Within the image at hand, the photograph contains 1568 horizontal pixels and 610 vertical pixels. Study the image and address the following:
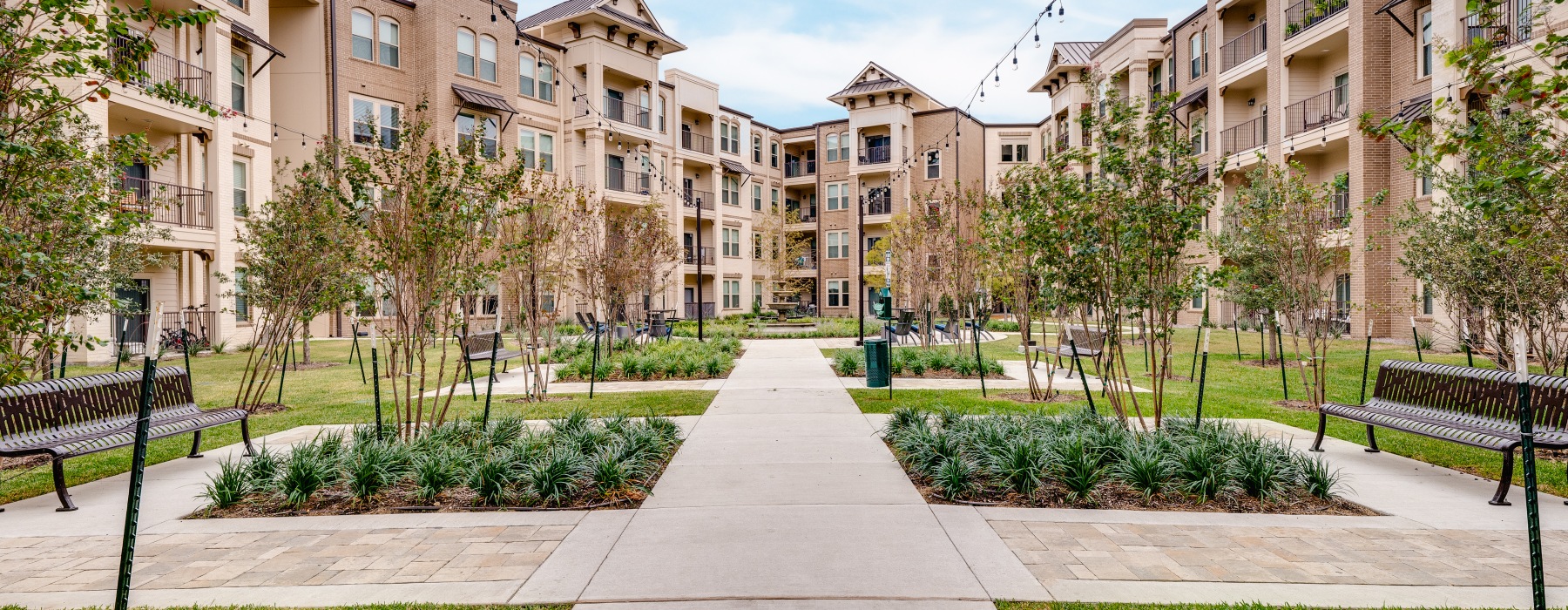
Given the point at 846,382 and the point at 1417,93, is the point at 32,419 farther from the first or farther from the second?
the point at 1417,93

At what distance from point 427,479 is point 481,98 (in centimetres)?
2748

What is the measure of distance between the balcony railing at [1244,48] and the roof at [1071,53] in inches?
421

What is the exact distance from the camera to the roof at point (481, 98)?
3000 centimetres

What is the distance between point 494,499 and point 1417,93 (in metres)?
26.7

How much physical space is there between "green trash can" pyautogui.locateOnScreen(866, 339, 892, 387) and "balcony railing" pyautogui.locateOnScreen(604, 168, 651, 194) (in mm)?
24641

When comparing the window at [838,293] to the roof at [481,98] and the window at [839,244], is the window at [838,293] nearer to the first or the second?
the window at [839,244]

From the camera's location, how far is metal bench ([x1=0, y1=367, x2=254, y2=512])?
583cm

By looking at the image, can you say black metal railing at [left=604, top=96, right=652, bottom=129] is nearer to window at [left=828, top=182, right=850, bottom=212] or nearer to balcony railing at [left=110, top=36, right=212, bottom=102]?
window at [left=828, top=182, right=850, bottom=212]

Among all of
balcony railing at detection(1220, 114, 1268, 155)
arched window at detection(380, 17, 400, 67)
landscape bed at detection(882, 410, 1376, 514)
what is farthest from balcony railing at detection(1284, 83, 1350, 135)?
arched window at detection(380, 17, 400, 67)

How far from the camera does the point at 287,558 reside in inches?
183

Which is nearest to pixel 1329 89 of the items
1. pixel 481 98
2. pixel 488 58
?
pixel 481 98

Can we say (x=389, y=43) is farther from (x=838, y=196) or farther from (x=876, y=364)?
(x=838, y=196)

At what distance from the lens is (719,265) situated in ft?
144

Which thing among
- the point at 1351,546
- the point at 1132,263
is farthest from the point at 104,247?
the point at 1351,546
